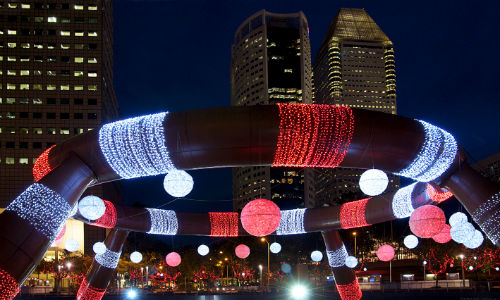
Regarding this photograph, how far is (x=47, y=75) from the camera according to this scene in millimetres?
78688

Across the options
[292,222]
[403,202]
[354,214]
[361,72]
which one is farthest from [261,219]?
[361,72]

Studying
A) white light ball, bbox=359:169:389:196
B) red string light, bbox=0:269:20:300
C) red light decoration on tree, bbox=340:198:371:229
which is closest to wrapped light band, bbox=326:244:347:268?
red light decoration on tree, bbox=340:198:371:229

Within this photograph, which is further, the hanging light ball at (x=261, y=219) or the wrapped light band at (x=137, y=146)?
the hanging light ball at (x=261, y=219)

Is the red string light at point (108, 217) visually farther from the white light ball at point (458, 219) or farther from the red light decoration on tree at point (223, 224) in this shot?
the white light ball at point (458, 219)

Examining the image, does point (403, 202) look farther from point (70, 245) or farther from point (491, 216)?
point (70, 245)

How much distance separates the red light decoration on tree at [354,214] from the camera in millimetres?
15234

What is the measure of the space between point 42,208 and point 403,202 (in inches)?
354

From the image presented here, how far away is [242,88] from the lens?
155 m

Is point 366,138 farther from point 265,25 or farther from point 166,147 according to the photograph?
point 265,25

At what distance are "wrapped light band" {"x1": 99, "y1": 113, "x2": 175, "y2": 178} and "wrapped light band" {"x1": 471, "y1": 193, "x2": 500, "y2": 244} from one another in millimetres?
5454

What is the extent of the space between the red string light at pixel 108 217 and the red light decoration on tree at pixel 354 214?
6.92 m

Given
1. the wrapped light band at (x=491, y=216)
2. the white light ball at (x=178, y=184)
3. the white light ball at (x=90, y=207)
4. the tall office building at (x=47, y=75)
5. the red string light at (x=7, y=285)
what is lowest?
the red string light at (x=7, y=285)

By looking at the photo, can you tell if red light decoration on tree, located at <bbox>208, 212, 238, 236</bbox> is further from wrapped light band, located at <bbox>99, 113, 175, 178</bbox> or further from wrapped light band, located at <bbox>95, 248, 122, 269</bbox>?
wrapped light band, located at <bbox>99, 113, 175, 178</bbox>

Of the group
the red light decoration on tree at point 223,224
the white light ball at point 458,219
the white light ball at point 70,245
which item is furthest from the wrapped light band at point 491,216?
the white light ball at point 70,245
